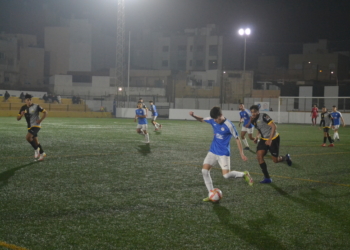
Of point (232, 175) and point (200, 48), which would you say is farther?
point (200, 48)

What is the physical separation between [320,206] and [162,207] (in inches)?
111

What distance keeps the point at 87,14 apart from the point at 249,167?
73471 millimetres

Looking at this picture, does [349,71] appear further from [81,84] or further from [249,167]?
[249,167]

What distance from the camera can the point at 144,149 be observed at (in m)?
14.7

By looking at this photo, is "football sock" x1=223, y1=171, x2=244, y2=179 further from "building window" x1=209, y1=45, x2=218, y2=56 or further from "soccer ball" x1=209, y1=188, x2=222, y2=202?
"building window" x1=209, y1=45, x2=218, y2=56

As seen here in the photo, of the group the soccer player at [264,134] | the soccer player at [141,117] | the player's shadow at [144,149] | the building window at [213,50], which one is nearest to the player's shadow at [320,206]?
the soccer player at [264,134]

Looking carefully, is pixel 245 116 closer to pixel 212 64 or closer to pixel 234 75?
pixel 234 75

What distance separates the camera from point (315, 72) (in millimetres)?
61750

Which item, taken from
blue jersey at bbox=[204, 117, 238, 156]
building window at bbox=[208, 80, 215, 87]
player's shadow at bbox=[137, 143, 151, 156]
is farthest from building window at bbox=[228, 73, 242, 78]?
blue jersey at bbox=[204, 117, 238, 156]

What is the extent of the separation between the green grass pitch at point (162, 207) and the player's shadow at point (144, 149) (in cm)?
225

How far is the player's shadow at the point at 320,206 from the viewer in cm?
567

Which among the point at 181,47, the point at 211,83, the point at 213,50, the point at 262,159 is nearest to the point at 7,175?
the point at 262,159

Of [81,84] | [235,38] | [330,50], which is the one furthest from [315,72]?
[81,84]

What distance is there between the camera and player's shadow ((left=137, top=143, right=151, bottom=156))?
1374 centimetres
